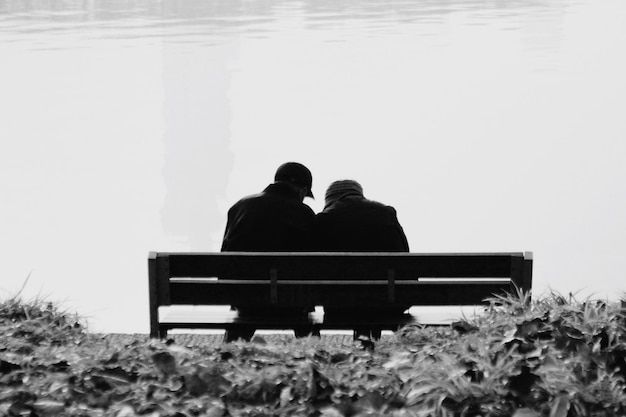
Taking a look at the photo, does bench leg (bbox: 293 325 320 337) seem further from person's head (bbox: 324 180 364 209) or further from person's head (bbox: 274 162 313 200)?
person's head (bbox: 274 162 313 200)

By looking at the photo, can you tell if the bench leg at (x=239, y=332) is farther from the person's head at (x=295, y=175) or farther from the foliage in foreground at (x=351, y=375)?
the foliage in foreground at (x=351, y=375)

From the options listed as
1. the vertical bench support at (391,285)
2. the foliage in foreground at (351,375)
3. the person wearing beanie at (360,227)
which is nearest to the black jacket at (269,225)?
the person wearing beanie at (360,227)

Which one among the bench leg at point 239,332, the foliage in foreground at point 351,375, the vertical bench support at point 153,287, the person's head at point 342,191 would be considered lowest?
the bench leg at point 239,332

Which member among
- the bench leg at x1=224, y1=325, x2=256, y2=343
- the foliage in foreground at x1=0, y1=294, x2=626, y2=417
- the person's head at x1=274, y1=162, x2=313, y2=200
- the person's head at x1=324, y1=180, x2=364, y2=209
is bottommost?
the bench leg at x1=224, y1=325, x2=256, y2=343

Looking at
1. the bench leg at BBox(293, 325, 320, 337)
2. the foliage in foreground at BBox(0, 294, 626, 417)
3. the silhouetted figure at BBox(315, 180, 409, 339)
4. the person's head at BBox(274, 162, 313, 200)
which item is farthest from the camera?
the person's head at BBox(274, 162, 313, 200)

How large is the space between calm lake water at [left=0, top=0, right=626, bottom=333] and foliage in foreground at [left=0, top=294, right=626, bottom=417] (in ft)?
6.11

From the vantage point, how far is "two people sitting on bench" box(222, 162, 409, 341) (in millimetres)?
6637

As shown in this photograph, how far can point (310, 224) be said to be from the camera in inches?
266

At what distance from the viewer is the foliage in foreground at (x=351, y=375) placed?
3.20m

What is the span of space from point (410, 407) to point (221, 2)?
3504cm

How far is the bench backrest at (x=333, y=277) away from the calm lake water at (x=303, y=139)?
2.25 feet

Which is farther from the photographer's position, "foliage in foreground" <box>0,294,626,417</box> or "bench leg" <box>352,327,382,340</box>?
"bench leg" <box>352,327,382,340</box>

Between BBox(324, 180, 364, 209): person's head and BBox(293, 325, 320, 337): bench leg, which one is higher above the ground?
BBox(324, 180, 364, 209): person's head

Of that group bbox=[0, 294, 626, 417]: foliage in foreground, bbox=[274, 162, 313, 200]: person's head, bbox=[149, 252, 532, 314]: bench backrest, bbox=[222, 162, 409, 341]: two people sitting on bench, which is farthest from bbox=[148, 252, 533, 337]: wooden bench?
bbox=[0, 294, 626, 417]: foliage in foreground
